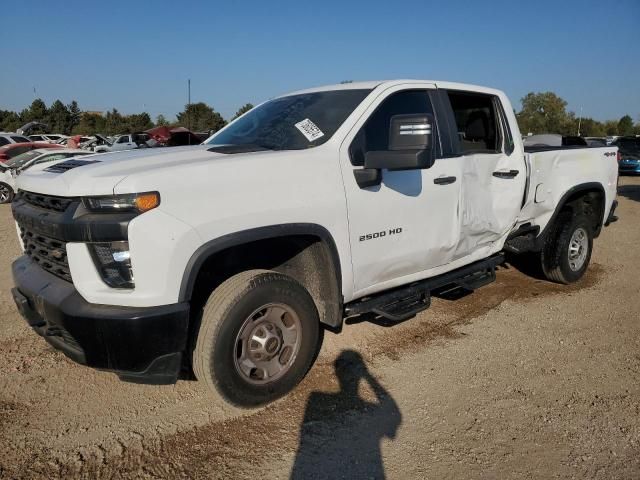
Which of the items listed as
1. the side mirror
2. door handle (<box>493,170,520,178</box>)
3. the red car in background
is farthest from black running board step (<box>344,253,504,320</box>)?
the red car in background

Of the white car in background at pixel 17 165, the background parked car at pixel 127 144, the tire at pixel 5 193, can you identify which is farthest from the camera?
the background parked car at pixel 127 144

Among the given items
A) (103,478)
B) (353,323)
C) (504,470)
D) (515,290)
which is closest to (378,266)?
(353,323)

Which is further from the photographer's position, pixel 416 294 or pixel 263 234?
pixel 416 294

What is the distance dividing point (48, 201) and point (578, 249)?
5.39m

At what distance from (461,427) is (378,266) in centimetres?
114

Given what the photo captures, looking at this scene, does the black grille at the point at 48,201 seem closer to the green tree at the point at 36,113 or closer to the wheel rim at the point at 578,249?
the wheel rim at the point at 578,249

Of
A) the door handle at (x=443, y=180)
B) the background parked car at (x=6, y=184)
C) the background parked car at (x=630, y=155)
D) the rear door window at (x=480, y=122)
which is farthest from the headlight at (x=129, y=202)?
the background parked car at (x=630, y=155)

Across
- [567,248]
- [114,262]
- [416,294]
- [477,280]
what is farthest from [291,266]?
[567,248]

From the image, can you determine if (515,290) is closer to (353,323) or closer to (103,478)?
(353,323)

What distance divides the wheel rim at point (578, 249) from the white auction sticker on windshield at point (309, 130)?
363cm

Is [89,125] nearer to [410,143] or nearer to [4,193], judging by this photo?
[4,193]

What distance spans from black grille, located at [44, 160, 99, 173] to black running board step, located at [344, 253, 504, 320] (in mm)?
1904

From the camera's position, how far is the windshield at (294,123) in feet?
11.1

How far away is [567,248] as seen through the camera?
5492mm
